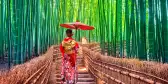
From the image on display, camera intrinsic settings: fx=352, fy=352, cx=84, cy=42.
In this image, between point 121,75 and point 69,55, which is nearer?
point 121,75

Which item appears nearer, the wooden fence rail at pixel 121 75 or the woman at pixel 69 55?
the wooden fence rail at pixel 121 75

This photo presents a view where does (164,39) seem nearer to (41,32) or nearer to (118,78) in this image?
(118,78)

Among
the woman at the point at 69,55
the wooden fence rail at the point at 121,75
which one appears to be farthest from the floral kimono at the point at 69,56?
the wooden fence rail at the point at 121,75

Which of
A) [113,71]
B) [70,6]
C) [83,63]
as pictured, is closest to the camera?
[113,71]

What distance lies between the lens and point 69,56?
26.4 ft

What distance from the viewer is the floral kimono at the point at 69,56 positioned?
309 inches

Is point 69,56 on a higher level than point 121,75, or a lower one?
higher

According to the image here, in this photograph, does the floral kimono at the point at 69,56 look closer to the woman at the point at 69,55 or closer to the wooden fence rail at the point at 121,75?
the woman at the point at 69,55

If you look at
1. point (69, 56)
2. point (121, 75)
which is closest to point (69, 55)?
point (69, 56)

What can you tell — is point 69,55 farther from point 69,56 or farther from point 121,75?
point 121,75

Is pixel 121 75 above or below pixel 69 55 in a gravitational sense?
below

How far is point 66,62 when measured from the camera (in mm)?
8203

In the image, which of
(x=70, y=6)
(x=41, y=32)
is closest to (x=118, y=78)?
(x=41, y=32)

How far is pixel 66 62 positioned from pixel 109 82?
4.14ft
